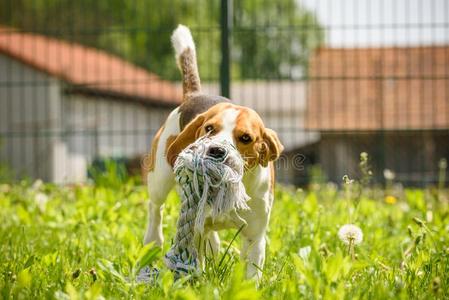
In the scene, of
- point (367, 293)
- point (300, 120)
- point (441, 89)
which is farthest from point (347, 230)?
point (300, 120)

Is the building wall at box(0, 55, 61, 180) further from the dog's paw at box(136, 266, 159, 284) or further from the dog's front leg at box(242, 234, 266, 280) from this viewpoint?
the dog's paw at box(136, 266, 159, 284)

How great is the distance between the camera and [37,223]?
5.46 metres

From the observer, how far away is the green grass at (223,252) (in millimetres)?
2632

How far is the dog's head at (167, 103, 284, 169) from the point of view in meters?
3.22

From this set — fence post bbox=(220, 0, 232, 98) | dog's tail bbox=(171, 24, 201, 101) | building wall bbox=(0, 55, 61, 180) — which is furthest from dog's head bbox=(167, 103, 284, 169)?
building wall bbox=(0, 55, 61, 180)

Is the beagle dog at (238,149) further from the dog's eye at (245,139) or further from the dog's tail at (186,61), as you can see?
the dog's tail at (186,61)

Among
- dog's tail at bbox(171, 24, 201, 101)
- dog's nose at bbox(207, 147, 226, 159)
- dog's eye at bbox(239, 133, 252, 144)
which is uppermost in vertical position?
dog's tail at bbox(171, 24, 201, 101)

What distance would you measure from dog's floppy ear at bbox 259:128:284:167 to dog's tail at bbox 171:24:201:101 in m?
1.07

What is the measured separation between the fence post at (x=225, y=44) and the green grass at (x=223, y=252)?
134cm

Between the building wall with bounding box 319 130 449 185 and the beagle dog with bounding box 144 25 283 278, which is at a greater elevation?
the beagle dog with bounding box 144 25 283 278

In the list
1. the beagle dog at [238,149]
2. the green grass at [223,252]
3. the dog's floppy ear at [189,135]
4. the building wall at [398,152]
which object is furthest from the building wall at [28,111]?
the dog's floppy ear at [189,135]

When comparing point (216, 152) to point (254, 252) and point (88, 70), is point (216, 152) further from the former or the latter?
point (88, 70)

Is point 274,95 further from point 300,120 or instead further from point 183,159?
point 183,159

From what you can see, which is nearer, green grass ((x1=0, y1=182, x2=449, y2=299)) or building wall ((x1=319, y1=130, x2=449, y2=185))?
green grass ((x1=0, y1=182, x2=449, y2=299))
